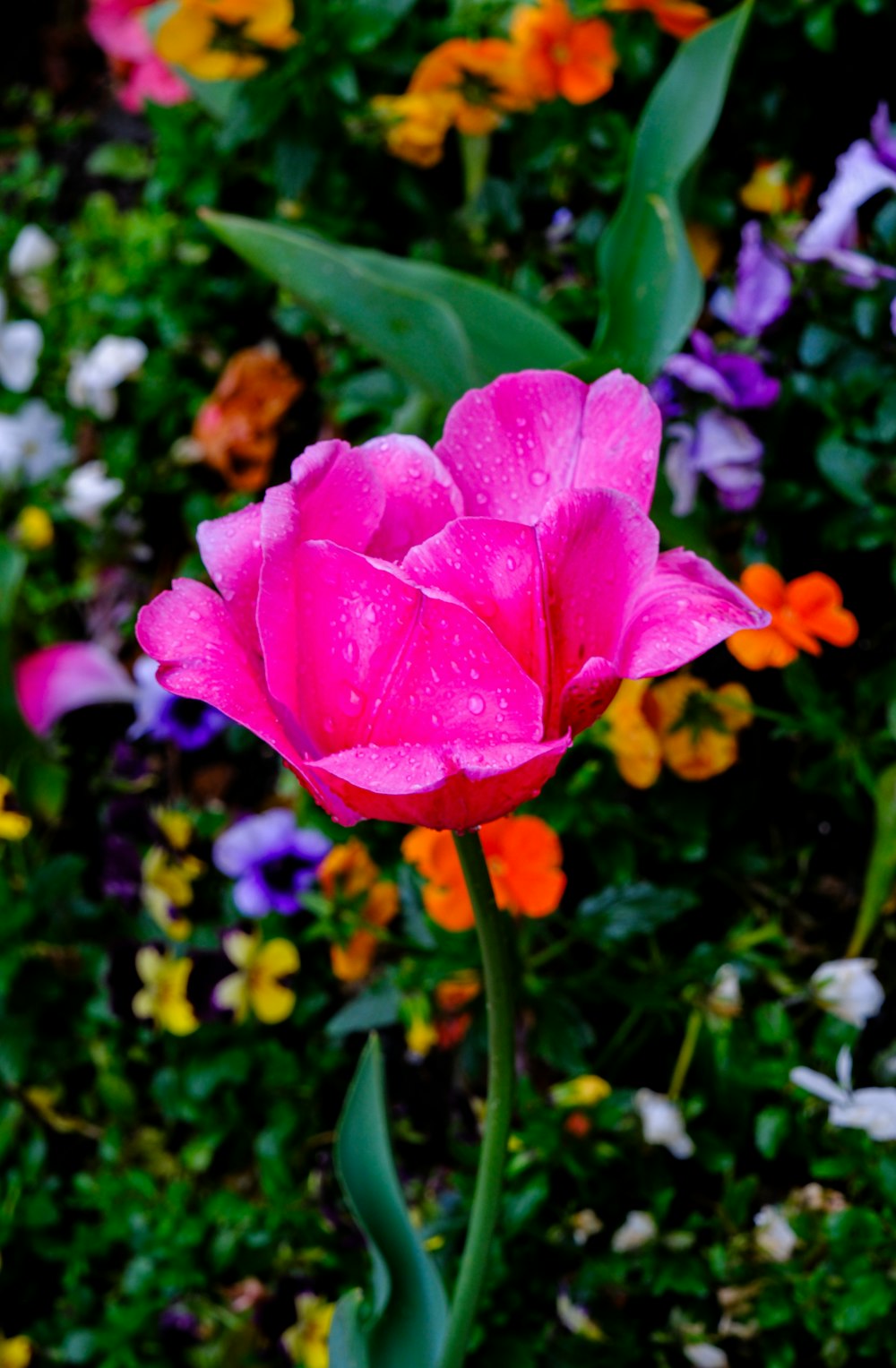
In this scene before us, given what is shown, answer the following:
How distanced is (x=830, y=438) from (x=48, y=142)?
170 centimetres

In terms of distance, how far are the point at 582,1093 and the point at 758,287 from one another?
670 millimetres

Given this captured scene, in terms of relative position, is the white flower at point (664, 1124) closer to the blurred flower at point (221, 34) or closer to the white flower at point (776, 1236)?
the white flower at point (776, 1236)

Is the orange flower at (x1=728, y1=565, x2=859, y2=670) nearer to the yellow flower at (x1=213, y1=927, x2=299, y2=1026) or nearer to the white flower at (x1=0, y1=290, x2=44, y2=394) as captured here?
the yellow flower at (x1=213, y1=927, x2=299, y2=1026)

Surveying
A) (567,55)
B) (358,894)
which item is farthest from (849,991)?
(567,55)

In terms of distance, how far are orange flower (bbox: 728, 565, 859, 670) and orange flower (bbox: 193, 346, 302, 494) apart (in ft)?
2.34

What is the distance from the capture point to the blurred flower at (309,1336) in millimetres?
976

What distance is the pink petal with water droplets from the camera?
0.43 m

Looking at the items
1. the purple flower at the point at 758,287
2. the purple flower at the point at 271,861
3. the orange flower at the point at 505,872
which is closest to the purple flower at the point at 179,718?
the purple flower at the point at 271,861

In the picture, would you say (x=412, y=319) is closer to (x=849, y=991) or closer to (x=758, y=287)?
(x=758, y=287)

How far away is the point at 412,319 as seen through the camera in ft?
2.78

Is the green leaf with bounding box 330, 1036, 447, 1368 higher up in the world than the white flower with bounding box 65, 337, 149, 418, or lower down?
higher up

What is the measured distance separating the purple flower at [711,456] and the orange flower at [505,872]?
30 centimetres

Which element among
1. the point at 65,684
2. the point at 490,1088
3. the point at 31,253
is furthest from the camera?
the point at 31,253

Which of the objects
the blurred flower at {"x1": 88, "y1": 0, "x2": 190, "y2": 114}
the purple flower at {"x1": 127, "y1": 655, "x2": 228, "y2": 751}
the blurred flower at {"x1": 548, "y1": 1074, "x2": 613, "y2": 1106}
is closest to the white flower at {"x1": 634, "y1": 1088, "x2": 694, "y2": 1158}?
the blurred flower at {"x1": 548, "y1": 1074, "x2": 613, "y2": 1106}
